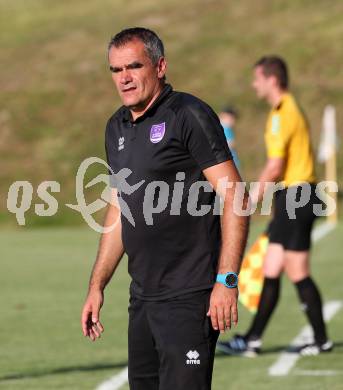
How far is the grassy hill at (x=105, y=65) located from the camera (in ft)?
128

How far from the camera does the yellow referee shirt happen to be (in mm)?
9727

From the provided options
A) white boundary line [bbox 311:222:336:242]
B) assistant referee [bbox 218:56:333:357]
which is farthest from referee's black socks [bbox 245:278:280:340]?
white boundary line [bbox 311:222:336:242]

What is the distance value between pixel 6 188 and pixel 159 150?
29.9 m

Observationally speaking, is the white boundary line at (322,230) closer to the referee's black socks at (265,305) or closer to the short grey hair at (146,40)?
the referee's black socks at (265,305)

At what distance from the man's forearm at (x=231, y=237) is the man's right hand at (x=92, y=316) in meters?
0.77

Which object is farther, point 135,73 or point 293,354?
point 293,354

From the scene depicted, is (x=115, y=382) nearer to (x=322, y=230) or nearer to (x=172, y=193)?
(x=172, y=193)

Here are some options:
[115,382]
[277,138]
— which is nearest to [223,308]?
[115,382]

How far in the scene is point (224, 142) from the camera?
17.4ft

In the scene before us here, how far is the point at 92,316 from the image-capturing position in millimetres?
5766

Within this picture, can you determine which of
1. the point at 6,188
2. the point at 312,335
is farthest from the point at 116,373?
the point at 6,188

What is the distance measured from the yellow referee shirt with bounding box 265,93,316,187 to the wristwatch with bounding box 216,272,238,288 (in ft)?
14.9

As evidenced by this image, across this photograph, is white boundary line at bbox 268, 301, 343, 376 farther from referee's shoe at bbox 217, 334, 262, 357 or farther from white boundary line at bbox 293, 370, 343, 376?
referee's shoe at bbox 217, 334, 262, 357

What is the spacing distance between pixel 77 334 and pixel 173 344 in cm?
578
